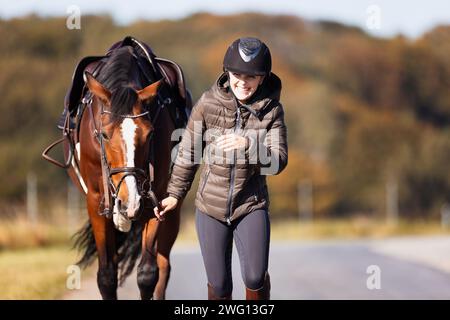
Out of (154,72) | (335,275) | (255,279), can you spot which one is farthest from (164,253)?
(335,275)

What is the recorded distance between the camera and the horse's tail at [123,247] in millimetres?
9766

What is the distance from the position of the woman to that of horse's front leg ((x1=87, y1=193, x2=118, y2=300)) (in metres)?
2.00

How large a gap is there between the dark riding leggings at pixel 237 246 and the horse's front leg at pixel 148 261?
187 cm

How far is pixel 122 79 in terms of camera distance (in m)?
8.50

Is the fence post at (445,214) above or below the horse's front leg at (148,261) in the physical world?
above

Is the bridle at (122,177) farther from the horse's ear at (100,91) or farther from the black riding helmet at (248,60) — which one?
the black riding helmet at (248,60)

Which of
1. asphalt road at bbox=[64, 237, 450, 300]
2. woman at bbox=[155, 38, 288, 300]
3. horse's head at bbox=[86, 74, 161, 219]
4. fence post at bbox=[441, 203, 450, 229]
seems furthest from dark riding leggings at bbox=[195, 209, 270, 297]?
fence post at bbox=[441, 203, 450, 229]

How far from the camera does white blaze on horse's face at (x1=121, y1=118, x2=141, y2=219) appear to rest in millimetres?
7488

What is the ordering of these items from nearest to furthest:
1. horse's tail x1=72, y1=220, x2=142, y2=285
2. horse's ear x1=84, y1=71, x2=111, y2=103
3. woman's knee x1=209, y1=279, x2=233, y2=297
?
woman's knee x1=209, y1=279, x2=233, y2=297 < horse's ear x1=84, y1=71, x2=111, y2=103 < horse's tail x1=72, y1=220, x2=142, y2=285

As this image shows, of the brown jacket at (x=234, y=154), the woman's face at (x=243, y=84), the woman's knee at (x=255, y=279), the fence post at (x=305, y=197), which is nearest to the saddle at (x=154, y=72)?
the brown jacket at (x=234, y=154)

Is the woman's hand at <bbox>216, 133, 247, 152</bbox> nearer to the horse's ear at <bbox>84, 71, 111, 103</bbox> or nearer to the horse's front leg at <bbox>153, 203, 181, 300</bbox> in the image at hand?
the horse's ear at <bbox>84, 71, 111, 103</bbox>

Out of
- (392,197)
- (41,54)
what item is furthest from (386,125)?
(41,54)

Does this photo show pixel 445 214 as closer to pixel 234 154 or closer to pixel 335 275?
pixel 335 275

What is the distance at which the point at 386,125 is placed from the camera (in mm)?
53781
